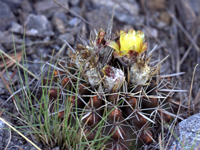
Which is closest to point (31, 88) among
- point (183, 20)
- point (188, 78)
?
point (188, 78)

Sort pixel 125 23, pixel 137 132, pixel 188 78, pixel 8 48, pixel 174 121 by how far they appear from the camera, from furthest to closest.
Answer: pixel 125 23 → pixel 188 78 → pixel 8 48 → pixel 174 121 → pixel 137 132

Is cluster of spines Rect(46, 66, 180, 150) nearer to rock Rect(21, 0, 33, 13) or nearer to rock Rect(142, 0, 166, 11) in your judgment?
rock Rect(21, 0, 33, 13)

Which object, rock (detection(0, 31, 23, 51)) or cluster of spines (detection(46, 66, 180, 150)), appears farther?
rock (detection(0, 31, 23, 51))

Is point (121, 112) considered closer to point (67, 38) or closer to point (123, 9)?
point (67, 38)

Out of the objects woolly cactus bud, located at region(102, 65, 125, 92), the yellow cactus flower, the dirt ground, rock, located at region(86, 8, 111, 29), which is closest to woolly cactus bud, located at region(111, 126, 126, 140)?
woolly cactus bud, located at region(102, 65, 125, 92)

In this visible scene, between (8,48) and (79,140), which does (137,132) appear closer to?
(79,140)

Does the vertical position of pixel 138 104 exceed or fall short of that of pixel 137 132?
it exceeds it

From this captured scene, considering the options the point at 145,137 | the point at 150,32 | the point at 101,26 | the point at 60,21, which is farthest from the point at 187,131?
the point at 60,21
